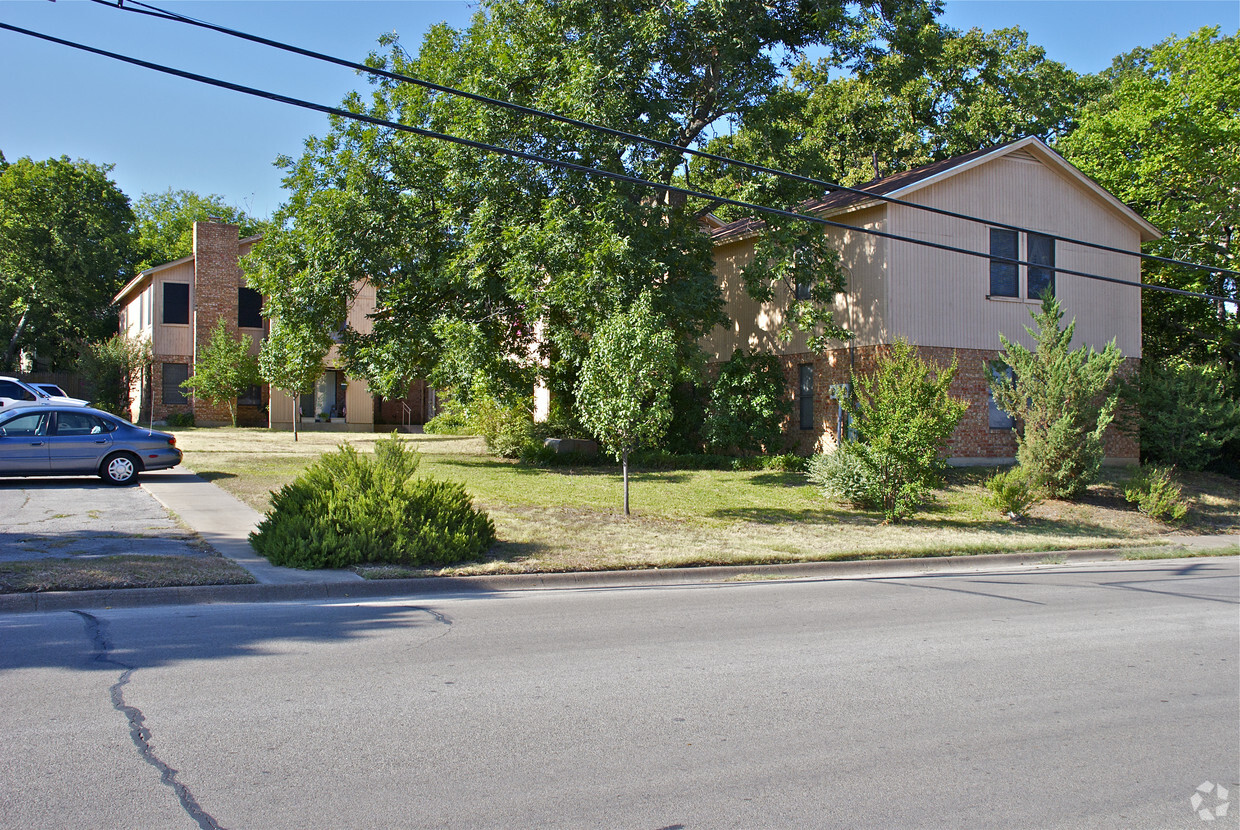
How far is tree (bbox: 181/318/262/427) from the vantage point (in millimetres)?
33750

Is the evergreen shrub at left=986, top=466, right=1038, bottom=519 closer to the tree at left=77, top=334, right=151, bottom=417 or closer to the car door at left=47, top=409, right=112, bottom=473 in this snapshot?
the car door at left=47, top=409, right=112, bottom=473

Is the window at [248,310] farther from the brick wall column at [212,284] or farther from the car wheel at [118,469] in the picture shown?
the car wheel at [118,469]

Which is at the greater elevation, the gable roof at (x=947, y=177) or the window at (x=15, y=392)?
the gable roof at (x=947, y=177)

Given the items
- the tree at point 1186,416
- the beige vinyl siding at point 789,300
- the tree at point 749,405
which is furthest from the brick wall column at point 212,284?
the tree at point 1186,416

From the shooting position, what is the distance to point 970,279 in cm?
2233

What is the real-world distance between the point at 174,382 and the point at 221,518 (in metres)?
26.5

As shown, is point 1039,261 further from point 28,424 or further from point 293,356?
point 28,424

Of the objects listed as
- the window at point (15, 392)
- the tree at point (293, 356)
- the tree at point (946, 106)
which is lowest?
the window at point (15, 392)

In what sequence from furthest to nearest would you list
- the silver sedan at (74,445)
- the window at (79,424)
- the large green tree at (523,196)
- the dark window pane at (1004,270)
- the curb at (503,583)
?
the dark window pane at (1004,270)
the large green tree at (523,196)
the window at (79,424)
the silver sedan at (74,445)
the curb at (503,583)

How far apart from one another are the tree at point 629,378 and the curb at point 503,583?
3.26m

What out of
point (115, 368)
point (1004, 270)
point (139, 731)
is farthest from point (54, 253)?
point (139, 731)

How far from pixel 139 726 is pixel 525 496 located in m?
11.6

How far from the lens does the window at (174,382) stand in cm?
3675

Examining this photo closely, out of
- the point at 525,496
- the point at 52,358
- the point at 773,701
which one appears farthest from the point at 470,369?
the point at 52,358
